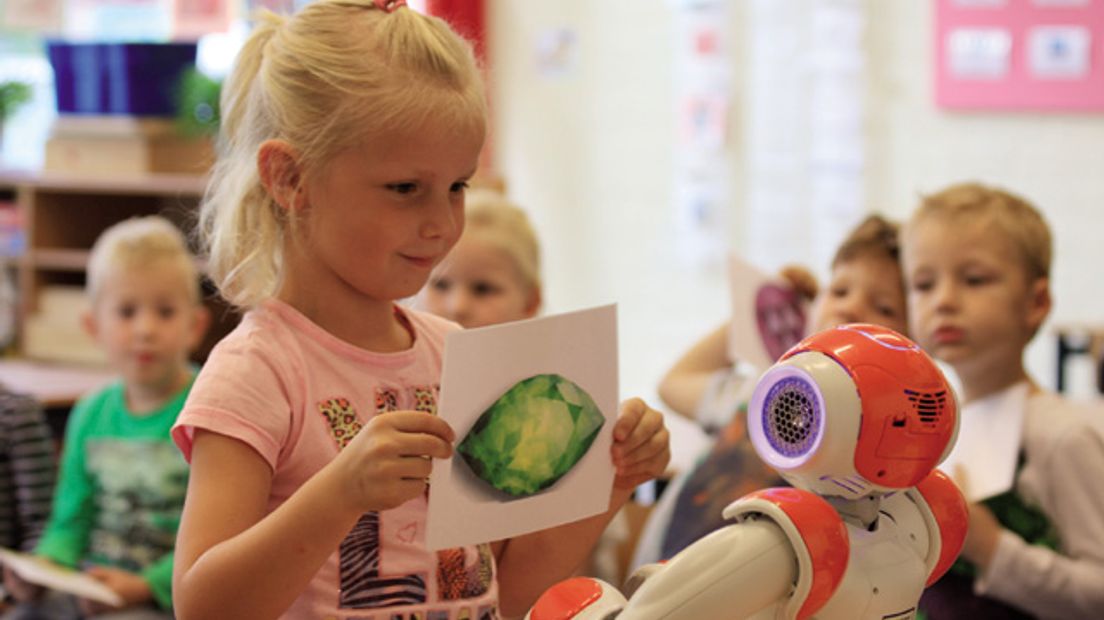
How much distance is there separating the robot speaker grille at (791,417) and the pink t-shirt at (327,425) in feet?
1.16

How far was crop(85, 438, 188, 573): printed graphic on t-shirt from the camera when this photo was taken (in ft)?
7.02

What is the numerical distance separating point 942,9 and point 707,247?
3.47ft

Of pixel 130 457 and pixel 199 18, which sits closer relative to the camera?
pixel 130 457

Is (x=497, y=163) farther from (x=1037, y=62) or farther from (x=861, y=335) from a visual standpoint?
(x=861, y=335)

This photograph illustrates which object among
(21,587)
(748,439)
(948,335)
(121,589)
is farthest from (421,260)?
(21,587)

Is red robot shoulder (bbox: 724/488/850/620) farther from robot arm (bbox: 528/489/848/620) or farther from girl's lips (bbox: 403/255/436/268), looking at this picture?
girl's lips (bbox: 403/255/436/268)

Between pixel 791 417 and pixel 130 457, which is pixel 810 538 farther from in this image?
pixel 130 457

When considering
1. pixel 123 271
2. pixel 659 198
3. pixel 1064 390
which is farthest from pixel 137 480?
pixel 659 198

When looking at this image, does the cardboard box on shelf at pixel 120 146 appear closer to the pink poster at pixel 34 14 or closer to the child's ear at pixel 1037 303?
the pink poster at pixel 34 14

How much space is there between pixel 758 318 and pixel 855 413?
1.27m

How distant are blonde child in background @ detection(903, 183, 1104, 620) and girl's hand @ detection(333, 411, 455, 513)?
866mm

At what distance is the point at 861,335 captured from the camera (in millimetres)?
869

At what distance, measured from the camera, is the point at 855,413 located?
833 mm

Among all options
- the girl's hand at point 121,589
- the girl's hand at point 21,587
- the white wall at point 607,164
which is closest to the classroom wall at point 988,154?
the white wall at point 607,164
